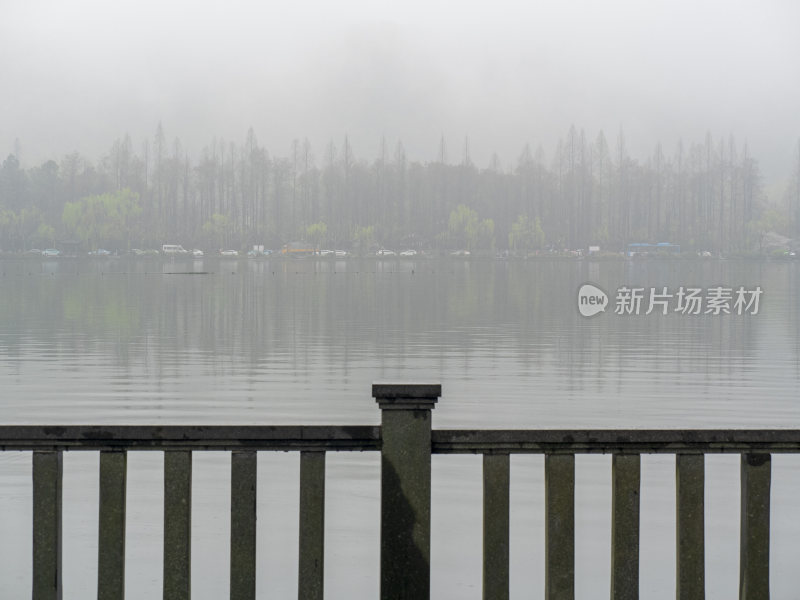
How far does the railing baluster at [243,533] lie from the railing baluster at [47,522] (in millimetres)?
622

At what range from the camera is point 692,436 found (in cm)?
390

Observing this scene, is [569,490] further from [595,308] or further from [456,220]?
[456,220]

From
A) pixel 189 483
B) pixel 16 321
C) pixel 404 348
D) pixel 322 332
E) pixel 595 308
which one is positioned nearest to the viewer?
pixel 189 483

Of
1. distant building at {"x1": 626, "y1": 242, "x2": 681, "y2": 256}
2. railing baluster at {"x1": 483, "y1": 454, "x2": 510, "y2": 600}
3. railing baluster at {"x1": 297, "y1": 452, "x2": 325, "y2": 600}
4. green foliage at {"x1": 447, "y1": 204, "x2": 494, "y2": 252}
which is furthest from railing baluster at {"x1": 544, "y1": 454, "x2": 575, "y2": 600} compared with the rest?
distant building at {"x1": 626, "y1": 242, "x2": 681, "y2": 256}

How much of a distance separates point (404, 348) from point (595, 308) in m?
24.0

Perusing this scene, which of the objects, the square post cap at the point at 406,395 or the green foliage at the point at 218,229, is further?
the green foliage at the point at 218,229

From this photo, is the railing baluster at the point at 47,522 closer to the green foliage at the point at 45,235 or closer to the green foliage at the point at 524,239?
the green foliage at the point at 45,235

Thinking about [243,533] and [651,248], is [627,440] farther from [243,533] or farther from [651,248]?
[651,248]

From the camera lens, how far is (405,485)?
4.02 meters

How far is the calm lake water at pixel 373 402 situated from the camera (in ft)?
29.2

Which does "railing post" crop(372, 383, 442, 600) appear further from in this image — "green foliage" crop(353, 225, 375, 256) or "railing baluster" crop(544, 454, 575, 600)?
"green foliage" crop(353, 225, 375, 256)

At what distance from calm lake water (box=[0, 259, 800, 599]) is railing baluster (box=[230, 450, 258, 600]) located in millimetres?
4013

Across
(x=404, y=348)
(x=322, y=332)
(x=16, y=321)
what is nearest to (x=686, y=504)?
(x=404, y=348)

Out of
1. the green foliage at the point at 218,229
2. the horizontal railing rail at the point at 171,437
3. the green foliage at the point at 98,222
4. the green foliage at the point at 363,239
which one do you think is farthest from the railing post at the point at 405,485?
the green foliage at the point at 363,239
